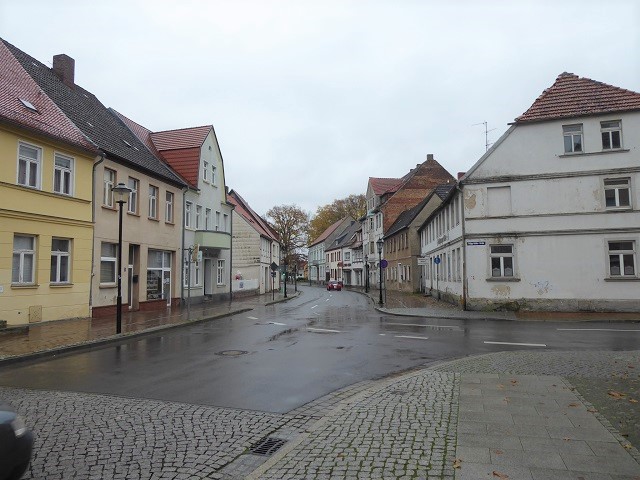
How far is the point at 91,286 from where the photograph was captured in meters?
19.1

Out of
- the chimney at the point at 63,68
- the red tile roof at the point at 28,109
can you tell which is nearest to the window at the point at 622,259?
the red tile roof at the point at 28,109

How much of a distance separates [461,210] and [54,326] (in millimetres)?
18826

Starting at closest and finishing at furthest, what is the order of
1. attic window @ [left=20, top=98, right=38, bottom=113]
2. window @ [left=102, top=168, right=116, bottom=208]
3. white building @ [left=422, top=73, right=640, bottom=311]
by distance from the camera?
attic window @ [left=20, top=98, right=38, bottom=113], window @ [left=102, top=168, right=116, bottom=208], white building @ [left=422, top=73, right=640, bottom=311]

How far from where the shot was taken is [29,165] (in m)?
16.5

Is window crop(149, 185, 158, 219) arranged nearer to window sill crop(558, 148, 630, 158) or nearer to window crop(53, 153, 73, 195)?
window crop(53, 153, 73, 195)

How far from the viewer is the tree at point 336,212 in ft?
310

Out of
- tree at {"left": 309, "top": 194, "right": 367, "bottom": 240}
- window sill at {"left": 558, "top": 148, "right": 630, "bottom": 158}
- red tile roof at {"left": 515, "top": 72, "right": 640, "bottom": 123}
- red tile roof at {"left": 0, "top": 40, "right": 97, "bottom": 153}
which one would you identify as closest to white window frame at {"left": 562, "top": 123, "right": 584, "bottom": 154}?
window sill at {"left": 558, "top": 148, "right": 630, "bottom": 158}

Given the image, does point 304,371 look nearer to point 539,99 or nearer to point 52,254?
point 52,254

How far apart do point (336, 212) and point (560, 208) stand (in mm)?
80078

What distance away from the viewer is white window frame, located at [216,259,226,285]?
108ft

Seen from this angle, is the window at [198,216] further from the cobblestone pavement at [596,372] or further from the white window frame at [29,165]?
the cobblestone pavement at [596,372]

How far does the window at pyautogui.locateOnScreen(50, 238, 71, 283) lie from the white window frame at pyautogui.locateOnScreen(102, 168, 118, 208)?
2787 mm

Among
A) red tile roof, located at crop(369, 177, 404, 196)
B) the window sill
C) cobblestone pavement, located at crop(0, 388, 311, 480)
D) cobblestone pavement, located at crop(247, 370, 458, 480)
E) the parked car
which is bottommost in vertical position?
cobblestone pavement, located at crop(0, 388, 311, 480)

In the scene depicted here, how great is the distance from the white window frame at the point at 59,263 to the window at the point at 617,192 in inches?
937
